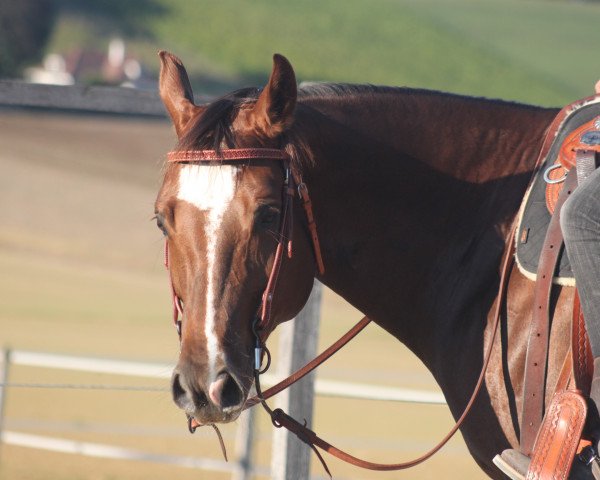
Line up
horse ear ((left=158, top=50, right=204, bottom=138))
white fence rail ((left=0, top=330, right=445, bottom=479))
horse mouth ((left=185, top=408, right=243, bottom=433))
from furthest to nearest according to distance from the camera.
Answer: white fence rail ((left=0, top=330, right=445, bottom=479))
horse ear ((left=158, top=50, right=204, bottom=138))
horse mouth ((left=185, top=408, right=243, bottom=433))

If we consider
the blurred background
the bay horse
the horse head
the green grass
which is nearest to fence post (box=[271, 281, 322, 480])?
the blurred background

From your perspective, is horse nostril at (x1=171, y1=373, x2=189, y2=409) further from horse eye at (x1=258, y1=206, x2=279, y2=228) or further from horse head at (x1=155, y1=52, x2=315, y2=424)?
horse eye at (x1=258, y1=206, x2=279, y2=228)

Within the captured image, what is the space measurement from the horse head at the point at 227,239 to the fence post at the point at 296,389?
170 cm

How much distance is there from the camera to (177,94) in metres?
3.38

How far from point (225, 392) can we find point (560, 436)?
0.98m

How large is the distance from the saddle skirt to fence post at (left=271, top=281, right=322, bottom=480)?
187 centimetres

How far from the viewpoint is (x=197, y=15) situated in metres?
59.2

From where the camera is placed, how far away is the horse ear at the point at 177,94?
10.8 feet

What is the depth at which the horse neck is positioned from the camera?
331cm

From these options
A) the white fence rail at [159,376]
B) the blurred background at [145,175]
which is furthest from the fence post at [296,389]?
the white fence rail at [159,376]

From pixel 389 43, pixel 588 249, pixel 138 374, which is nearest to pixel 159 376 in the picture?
pixel 138 374

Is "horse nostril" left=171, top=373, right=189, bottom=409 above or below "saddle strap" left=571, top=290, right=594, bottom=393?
below

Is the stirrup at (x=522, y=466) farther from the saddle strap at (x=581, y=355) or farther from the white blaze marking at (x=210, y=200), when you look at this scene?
the white blaze marking at (x=210, y=200)

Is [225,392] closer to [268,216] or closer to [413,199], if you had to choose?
[268,216]
